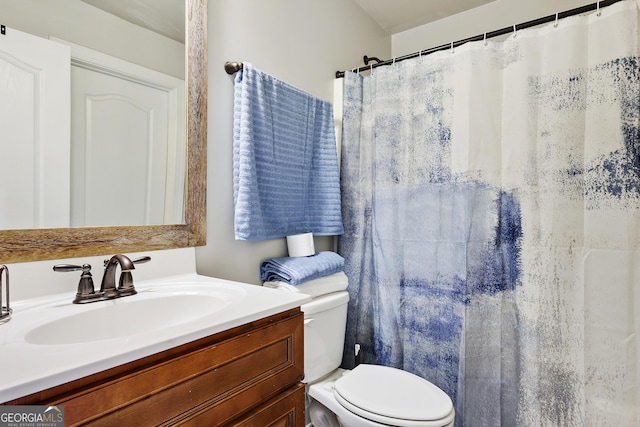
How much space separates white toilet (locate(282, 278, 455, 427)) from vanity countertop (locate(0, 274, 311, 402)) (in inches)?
19.4

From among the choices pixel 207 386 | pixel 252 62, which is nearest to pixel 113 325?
pixel 207 386

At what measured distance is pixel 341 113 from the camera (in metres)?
1.88

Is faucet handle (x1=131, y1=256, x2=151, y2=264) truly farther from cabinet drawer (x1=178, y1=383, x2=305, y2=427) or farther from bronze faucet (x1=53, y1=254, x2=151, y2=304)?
cabinet drawer (x1=178, y1=383, x2=305, y2=427)

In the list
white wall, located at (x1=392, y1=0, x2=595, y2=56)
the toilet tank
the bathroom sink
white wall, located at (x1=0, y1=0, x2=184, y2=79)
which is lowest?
the toilet tank

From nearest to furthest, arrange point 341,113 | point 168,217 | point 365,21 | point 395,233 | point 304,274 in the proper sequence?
point 168,217 → point 304,274 → point 395,233 → point 341,113 → point 365,21

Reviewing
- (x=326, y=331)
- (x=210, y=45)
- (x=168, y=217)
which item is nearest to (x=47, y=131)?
(x=168, y=217)

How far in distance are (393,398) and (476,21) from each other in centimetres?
216

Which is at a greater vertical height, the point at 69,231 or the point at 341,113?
the point at 341,113

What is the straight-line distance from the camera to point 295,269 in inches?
54.5

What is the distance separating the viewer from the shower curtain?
1.25 metres

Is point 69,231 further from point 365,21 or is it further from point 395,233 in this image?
point 365,21

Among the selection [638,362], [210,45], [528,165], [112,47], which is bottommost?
[638,362]

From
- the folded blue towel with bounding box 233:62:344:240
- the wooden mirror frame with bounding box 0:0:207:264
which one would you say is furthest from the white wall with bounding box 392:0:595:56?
the wooden mirror frame with bounding box 0:0:207:264

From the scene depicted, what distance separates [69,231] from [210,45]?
0.81m
